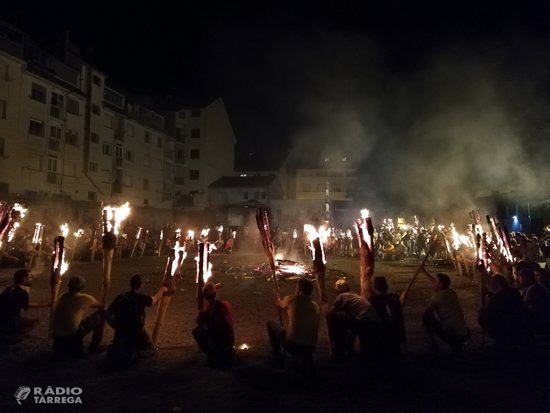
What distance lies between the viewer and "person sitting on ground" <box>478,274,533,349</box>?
7.40 metres

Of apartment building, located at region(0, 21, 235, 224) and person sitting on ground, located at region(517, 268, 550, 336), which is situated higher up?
apartment building, located at region(0, 21, 235, 224)

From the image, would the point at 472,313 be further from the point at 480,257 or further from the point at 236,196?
the point at 236,196

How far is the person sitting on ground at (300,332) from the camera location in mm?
6461

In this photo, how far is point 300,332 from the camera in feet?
21.5

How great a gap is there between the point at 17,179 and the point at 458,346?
33.6 metres

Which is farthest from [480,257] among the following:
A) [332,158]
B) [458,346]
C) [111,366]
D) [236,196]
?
[332,158]

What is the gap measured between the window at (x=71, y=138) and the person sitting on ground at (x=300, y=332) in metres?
36.3

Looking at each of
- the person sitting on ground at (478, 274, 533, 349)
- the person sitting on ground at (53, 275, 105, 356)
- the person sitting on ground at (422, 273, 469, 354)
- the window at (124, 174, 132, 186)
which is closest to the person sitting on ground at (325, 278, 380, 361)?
the person sitting on ground at (422, 273, 469, 354)

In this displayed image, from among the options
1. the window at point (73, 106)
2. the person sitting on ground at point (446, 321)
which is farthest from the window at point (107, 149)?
the person sitting on ground at point (446, 321)

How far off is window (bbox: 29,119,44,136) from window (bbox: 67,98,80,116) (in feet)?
11.6

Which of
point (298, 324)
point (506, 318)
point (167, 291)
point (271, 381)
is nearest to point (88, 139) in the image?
point (167, 291)

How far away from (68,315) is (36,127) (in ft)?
106

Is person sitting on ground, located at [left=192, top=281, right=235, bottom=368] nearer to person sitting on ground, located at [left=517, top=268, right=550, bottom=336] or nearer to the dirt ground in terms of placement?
the dirt ground

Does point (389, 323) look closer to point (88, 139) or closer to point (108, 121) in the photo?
point (88, 139)
